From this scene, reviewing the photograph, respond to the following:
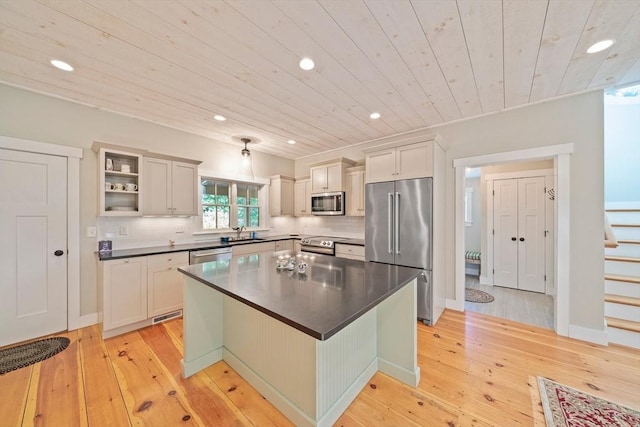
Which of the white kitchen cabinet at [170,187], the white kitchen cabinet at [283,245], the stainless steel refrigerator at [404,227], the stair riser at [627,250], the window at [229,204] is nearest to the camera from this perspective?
the stair riser at [627,250]

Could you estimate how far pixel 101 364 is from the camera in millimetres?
2197

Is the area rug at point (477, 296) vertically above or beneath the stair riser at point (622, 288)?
beneath

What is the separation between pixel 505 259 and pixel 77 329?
654 centimetres

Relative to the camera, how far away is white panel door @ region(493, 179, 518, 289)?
4.34 meters

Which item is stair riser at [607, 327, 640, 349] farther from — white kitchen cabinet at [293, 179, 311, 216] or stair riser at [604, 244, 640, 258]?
white kitchen cabinet at [293, 179, 311, 216]

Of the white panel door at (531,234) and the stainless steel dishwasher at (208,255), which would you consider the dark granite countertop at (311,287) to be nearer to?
the stainless steel dishwasher at (208,255)

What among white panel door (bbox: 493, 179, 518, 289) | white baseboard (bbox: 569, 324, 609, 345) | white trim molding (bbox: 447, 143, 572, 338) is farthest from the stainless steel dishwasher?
white panel door (bbox: 493, 179, 518, 289)

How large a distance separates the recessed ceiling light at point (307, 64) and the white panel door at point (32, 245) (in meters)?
3.01

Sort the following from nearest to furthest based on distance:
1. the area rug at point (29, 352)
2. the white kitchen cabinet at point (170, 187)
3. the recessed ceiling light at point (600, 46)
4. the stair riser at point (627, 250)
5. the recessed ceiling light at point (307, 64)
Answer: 1. the recessed ceiling light at point (600, 46)
2. the recessed ceiling light at point (307, 64)
3. the area rug at point (29, 352)
4. the stair riser at point (627, 250)
5. the white kitchen cabinet at point (170, 187)

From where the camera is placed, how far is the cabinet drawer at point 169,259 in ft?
9.68

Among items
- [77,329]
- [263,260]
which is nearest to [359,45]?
[263,260]

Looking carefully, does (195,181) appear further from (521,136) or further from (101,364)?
(521,136)

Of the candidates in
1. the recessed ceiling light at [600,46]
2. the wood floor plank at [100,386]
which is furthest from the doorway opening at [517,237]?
the wood floor plank at [100,386]

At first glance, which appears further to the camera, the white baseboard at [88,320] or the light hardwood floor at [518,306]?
the light hardwood floor at [518,306]
